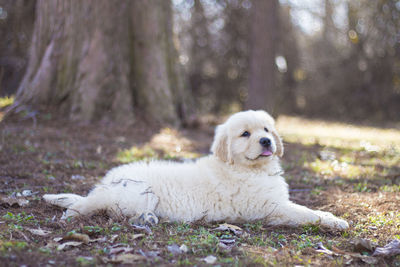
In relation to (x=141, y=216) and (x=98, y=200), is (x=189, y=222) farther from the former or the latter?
(x=98, y=200)

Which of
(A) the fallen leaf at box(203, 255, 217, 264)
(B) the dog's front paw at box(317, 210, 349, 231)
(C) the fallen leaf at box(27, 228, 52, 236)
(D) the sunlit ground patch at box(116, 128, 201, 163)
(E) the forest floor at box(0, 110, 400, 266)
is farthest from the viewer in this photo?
(D) the sunlit ground patch at box(116, 128, 201, 163)

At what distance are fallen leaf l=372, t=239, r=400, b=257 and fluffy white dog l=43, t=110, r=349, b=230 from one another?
1.99 ft

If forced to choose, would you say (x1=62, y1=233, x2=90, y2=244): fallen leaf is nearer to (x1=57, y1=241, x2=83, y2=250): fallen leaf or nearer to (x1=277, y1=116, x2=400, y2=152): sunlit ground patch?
(x1=57, y1=241, x2=83, y2=250): fallen leaf

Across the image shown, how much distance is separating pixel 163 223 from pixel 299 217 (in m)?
1.33

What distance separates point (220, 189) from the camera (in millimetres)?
4078

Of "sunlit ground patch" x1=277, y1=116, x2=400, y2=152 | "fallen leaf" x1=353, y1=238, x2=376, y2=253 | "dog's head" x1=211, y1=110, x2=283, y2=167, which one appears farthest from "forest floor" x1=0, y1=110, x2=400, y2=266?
"dog's head" x1=211, y1=110, x2=283, y2=167

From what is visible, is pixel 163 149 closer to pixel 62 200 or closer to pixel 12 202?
pixel 62 200

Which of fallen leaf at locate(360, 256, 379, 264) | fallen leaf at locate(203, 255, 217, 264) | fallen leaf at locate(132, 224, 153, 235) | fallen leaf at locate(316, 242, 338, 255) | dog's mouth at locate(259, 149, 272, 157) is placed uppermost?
dog's mouth at locate(259, 149, 272, 157)

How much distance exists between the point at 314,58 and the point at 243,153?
1470 cm

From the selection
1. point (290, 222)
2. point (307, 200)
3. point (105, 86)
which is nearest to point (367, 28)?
point (105, 86)

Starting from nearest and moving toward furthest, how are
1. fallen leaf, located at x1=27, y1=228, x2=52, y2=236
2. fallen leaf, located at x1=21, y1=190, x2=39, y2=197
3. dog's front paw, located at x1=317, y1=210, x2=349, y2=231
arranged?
1. fallen leaf, located at x1=27, y1=228, x2=52, y2=236
2. dog's front paw, located at x1=317, y1=210, x2=349, y2=231
3. fallen leaf, located at x1=21, y1=190, x2=39, y2=197

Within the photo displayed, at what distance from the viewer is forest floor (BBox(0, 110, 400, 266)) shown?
9.79ft

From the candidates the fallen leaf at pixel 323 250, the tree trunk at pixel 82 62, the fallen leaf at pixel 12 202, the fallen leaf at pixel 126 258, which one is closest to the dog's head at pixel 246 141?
the fallen leaf at pixel 323 250

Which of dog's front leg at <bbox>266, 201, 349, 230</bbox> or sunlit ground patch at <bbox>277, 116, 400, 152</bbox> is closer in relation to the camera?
dog's front leg at <bbox>266, 201, 349, 230</bbox>
